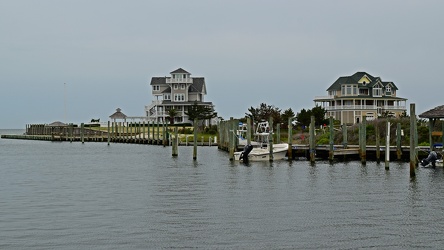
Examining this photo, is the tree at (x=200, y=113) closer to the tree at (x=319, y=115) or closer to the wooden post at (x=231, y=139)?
the tree at (x=319, y=115)

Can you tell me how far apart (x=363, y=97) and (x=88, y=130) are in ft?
162

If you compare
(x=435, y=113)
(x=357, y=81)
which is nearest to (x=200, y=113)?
(x=357, y=81)

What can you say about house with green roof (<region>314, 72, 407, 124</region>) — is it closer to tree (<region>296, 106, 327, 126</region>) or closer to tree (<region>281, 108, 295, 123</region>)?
tree (<region>281, 108, 295, 123</region>)

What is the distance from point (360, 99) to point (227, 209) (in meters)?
85.1

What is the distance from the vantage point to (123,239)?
25.0 m

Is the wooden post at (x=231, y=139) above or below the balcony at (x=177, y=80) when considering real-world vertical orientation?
below

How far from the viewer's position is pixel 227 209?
31.7 meters

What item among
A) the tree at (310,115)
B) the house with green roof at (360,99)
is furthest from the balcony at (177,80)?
the tree at (310,115)

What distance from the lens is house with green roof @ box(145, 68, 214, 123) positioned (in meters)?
134

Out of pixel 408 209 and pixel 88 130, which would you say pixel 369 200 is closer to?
pixel 408 209

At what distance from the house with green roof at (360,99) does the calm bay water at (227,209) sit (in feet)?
201

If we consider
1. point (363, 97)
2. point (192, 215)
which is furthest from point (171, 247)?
point (363, 97)

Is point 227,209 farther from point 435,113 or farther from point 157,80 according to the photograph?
point 157,80

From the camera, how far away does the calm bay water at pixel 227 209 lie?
2488 cm
